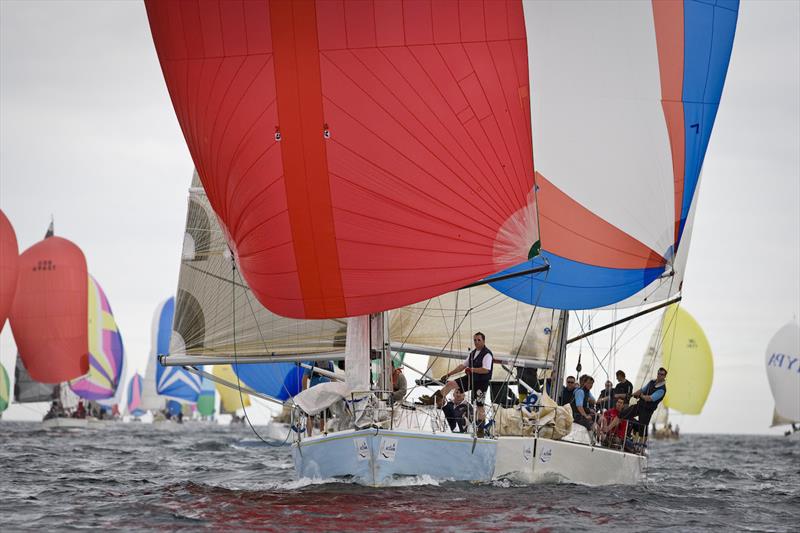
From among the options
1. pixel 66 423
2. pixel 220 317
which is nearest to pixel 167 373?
pixel 66 423

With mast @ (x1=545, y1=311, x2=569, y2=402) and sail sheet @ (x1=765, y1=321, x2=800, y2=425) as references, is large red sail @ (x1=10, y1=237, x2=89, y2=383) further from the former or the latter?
sail sheet @ (x1=765, y1=321, x2=800, y2=425)

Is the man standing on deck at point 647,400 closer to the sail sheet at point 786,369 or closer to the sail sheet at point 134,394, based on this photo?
the sail sheet at point 786,369

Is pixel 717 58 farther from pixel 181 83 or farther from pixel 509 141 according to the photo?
pixel 181 83

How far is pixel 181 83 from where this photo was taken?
13039 mm

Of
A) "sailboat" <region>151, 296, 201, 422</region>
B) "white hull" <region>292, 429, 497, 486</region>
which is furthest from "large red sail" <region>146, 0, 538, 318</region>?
"sailboat" <region>151, 296, 201, 422</region>

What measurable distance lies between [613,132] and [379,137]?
6.58 meters

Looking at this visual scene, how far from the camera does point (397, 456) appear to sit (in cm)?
1220

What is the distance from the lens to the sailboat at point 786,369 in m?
56.9

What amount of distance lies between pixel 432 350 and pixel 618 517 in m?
7.49

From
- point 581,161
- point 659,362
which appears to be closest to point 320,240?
point 581,161

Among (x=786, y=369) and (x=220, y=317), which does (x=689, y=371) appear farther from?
(x=220, y=317)

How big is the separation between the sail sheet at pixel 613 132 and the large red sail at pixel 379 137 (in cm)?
520

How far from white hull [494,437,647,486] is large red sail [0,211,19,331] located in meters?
24.0

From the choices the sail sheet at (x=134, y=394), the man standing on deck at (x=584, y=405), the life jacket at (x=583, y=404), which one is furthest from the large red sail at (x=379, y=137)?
the sail sheet at (x=134, y=394)
